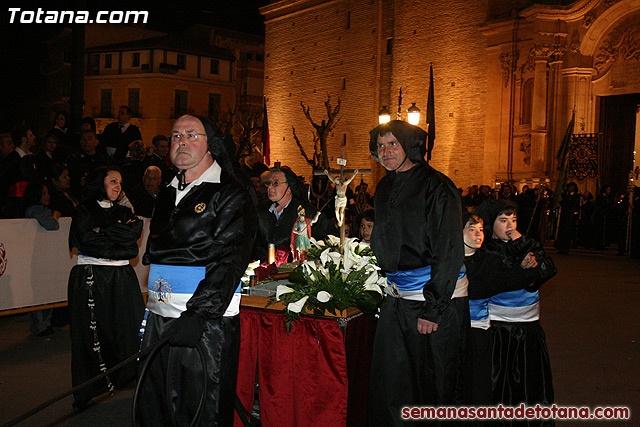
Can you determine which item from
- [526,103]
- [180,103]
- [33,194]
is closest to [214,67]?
[180,103]

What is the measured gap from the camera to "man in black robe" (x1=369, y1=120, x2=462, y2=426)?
4.41m

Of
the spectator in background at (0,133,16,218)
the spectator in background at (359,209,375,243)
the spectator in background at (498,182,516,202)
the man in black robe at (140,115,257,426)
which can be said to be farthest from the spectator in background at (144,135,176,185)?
the spectator in background at (498,182,516,202)

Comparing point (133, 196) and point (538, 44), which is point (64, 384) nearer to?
point (133, 196)

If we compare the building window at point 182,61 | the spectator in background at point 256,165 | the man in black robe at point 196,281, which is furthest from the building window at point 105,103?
the man in black robe at point 196,281

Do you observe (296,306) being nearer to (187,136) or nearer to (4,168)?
(187,136)

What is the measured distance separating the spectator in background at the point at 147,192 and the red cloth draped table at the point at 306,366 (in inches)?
196

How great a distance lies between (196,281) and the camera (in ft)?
12.7

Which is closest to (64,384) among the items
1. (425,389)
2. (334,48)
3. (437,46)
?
(425,389)

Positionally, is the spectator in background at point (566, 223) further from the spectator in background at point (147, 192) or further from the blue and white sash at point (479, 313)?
the blue and white sash at point (479, 313)

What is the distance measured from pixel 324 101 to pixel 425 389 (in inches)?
1449

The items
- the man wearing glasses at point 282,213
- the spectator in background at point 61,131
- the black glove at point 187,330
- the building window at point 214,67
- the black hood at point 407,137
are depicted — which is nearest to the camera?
the black glove at point 187,330

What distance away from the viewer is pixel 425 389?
174 inches

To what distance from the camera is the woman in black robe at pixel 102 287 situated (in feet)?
20.3

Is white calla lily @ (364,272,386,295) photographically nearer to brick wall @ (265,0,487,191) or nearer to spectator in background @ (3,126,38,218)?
spectator in background @ (3,126,38,218)
